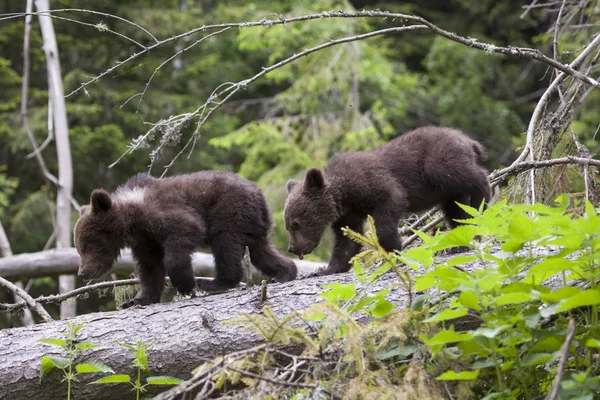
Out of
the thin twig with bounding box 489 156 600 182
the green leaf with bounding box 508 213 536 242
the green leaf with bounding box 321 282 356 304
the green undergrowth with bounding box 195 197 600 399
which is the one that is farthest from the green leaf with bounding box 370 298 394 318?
the thin twig with bounding box 489 156 600 182

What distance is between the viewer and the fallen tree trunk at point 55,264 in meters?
10.1

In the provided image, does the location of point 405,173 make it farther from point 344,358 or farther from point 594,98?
point 594,98

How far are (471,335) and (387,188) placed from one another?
330 centimetres

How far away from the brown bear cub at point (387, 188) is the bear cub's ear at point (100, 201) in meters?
1.59

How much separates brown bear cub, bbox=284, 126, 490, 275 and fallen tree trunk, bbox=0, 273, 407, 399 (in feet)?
3.62

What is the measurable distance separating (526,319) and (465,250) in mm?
3071

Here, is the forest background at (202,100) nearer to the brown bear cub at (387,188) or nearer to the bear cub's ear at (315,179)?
the brown bear cub at (387,188)

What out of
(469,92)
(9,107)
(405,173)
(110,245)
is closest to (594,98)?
(469,92)

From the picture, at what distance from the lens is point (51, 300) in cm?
659

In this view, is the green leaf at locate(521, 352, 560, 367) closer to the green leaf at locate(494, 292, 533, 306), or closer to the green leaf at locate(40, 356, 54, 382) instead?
the green leaf at locate(494, 292, 533, 306)

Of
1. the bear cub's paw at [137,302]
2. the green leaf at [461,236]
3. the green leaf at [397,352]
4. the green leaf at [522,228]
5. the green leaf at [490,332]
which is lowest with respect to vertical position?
the bear cub's paw at [137,302]

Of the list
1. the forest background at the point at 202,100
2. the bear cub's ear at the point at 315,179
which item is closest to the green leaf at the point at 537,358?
the bear cub's ear at the point at 315,179

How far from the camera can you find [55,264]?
10.2 metres

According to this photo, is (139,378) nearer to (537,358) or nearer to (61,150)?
(537,358)
